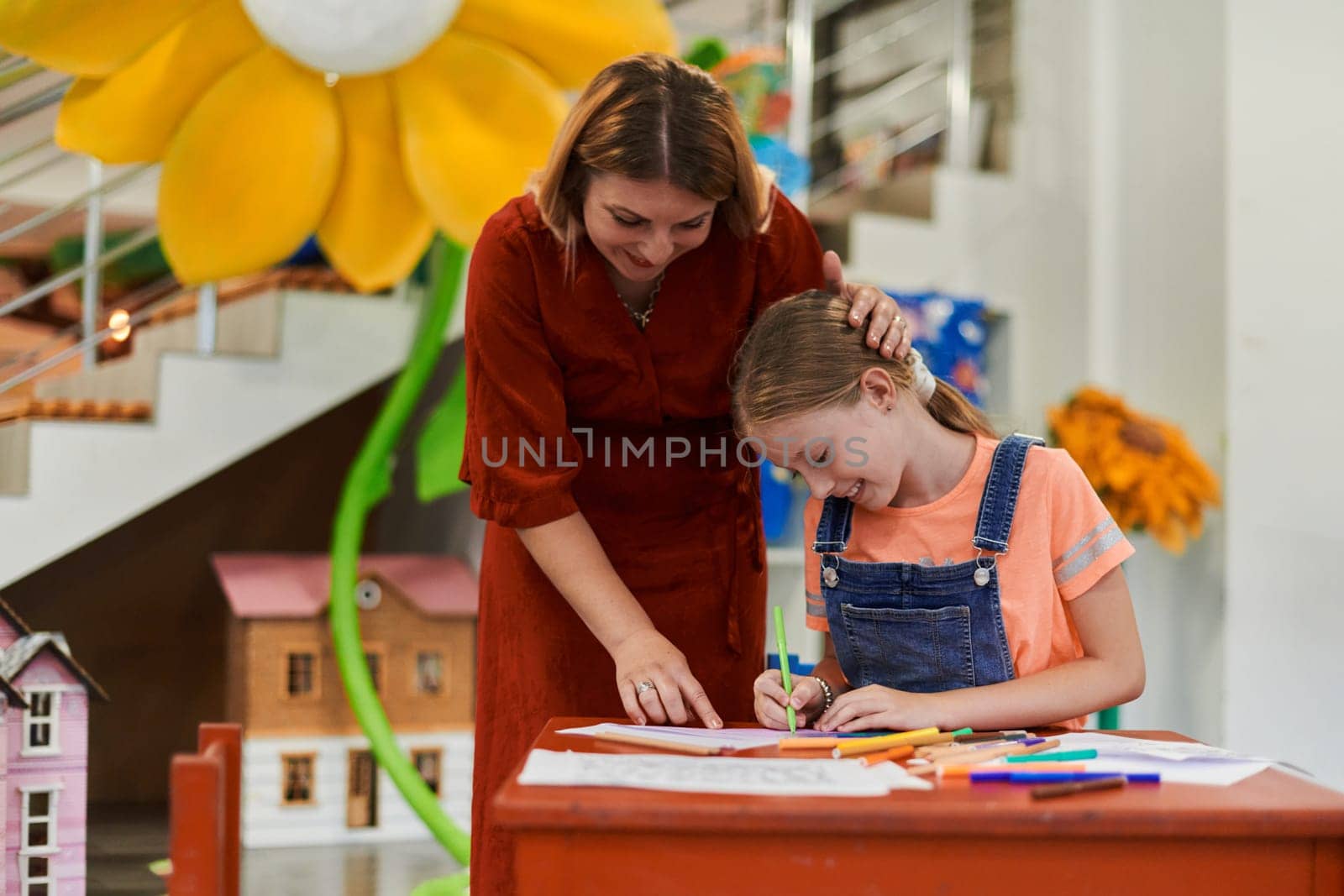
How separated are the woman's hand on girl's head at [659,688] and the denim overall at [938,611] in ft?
0.62

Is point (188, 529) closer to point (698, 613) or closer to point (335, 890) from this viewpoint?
point (335, 890)

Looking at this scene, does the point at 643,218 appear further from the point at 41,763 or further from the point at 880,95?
the point at 880,95

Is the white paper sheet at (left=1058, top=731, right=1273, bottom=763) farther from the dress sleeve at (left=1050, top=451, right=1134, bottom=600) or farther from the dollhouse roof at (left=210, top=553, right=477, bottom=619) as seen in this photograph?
the dollhouse roof at (left=210, top=553, right=477, bottom=619)

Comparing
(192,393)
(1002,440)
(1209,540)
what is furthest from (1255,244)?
(192,393)

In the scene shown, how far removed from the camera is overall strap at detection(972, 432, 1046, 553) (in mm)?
1202

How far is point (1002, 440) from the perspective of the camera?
1.25m

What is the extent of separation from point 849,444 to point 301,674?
155cm

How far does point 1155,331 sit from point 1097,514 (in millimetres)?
2000

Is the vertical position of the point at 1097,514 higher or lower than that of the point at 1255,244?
lower

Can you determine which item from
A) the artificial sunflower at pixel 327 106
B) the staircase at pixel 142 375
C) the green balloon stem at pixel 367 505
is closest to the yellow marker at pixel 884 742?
the artificial sunflower at pixel 327 106

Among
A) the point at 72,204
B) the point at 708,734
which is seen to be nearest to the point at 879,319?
the point at 708,734

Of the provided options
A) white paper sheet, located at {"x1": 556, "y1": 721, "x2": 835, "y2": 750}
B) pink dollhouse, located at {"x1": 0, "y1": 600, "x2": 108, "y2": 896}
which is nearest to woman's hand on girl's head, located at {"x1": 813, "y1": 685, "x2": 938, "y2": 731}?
white paper sheet, located at {"x1": 556, "y1": 721, "x2": 835, "y2": 750}

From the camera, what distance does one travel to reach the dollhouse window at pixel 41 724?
Result: 1.25m

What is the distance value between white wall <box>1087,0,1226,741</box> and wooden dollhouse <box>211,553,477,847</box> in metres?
1.40
